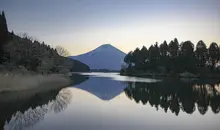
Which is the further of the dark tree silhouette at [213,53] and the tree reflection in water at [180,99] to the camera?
the dark tree silhouette at [213,53]

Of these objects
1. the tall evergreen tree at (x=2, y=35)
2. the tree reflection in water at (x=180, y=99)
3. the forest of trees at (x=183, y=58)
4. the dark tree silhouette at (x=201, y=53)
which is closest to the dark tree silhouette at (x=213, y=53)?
the forest of trees at (x=183, y=58)

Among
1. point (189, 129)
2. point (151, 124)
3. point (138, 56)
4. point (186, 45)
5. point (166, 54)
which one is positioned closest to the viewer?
point (189, 129)

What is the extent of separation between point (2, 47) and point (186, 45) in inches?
2340

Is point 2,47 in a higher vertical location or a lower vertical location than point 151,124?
higher

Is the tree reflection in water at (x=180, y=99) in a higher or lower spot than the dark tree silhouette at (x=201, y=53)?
lower

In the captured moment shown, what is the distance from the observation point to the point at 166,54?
8981 cm

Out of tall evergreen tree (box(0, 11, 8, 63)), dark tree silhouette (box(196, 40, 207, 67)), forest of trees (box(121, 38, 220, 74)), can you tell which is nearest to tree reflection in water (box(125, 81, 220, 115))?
tall evergreen tree (box(0, 11, 8, 63))

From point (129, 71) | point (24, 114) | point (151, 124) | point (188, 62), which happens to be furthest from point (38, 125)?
point (129, 71)

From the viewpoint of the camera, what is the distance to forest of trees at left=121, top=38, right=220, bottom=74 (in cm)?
7806

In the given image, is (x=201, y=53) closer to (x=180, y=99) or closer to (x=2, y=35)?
(x=2, y=35)

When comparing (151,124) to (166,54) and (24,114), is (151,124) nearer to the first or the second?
(24,114)

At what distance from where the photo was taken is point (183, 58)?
78125 mm

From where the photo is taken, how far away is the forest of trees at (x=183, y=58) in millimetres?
78062

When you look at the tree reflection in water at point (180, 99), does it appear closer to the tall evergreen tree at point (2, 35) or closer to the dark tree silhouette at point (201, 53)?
the tall evergreen tree at point (2, 35)
